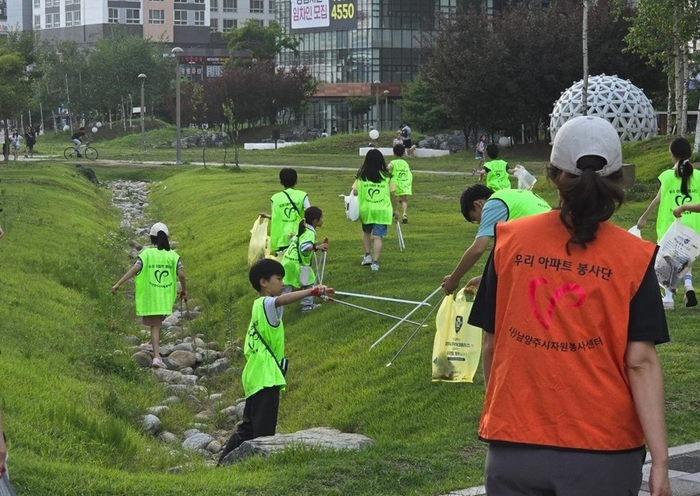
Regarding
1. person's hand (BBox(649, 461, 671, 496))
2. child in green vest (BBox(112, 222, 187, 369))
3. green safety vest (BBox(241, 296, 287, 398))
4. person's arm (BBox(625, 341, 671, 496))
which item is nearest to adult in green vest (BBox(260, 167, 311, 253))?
child in green vest (BBox(112, 222, 187, 369))

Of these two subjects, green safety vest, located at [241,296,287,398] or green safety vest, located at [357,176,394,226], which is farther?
green safety vest, located at [357,176,394,226]

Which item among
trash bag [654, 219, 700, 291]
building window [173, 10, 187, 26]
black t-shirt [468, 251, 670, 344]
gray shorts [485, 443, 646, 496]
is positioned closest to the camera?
gray shorts [485, 443, 646, 496]

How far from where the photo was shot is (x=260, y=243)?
15266 millimetres

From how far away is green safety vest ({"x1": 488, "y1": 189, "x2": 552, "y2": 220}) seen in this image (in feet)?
24.7

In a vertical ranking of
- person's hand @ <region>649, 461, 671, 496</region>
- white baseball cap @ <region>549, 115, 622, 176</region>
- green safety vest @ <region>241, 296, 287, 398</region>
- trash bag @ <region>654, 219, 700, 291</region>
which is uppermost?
white baseball cap @ <region>549, 115, 622, 176</region>

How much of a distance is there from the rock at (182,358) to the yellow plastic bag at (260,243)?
4.43 ft

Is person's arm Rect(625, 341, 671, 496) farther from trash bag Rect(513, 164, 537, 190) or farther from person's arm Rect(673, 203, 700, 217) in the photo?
trash bag Rect(513, 164, 537, 190)

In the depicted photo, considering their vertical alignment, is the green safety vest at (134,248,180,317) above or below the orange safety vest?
below

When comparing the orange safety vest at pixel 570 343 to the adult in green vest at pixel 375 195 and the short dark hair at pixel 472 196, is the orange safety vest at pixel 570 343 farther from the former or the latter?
the adult in green vest at pixel 375 195

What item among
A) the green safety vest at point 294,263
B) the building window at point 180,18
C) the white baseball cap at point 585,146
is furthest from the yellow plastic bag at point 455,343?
the building window at point 180,18

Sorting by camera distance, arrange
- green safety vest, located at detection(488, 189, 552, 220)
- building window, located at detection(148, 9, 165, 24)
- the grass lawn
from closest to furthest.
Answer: the grass lawn → green safety vest, located at detection(488, 189, 552, 220) → building window, located at detection(148, 9, 165, 24)

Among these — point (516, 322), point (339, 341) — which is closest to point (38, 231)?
point (339, 341)

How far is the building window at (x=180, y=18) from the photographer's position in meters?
146

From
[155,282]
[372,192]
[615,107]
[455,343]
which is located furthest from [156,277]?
[615,107]
